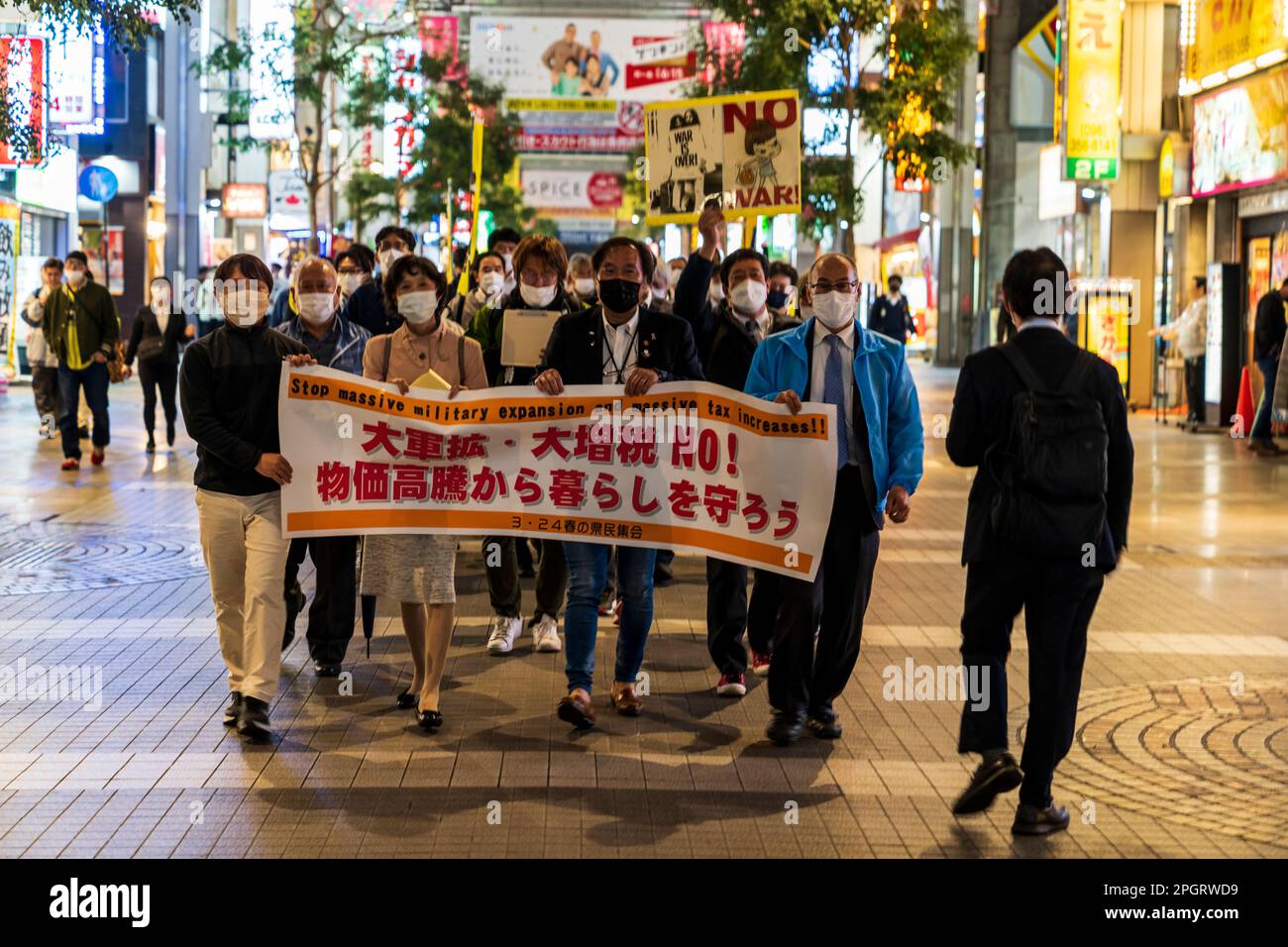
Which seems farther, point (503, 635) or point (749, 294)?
point (503, 635)

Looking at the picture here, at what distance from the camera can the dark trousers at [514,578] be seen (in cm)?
934

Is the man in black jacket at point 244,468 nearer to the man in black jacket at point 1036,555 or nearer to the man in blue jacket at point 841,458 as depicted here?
the man in blue jacket at point 841,458

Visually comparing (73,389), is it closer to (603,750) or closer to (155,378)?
(155,378)

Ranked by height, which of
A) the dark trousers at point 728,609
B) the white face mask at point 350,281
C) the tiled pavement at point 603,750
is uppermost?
the white face mask at point 350,281

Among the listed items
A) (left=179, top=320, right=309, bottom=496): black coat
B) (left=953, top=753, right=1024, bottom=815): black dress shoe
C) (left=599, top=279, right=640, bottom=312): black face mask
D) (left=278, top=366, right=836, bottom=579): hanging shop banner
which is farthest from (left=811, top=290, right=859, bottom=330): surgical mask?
(left=179, top=320, right=309, bottom=496): black coat

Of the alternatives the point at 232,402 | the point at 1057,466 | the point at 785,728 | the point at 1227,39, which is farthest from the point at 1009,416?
the point at 1227,39

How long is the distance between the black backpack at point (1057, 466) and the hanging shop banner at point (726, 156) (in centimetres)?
551

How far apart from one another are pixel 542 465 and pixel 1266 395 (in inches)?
585

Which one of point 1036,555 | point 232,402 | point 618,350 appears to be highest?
point 618,350

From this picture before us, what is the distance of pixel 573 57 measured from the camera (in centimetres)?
4603

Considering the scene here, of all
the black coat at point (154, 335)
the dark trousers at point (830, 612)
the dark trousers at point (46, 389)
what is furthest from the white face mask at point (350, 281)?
the dark trousers at point (46, 389)

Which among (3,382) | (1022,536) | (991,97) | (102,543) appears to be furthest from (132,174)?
(1022,536)

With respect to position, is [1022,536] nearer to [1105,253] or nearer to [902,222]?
[1105,253]

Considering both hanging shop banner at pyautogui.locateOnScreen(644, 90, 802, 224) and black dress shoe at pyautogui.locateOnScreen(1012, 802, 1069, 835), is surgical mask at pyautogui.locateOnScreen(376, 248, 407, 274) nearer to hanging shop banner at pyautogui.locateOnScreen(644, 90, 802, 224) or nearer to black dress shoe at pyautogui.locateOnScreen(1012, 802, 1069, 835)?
hanging shop banner at pyautogui.locateOnScreen(644, 90, 802, 224)
